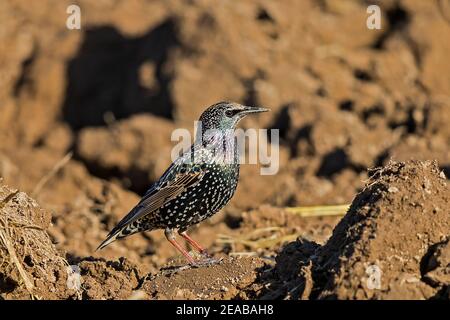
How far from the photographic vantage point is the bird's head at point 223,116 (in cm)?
724

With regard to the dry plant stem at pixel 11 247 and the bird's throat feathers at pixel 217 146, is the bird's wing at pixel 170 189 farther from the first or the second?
the dry plant stem at pixel 11 247

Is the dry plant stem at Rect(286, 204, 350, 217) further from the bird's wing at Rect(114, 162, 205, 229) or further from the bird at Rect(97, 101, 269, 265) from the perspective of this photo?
the bird's wing at Rect(114, 162, 205, 229)

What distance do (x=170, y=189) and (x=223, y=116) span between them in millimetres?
705

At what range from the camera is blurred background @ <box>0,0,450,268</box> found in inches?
395

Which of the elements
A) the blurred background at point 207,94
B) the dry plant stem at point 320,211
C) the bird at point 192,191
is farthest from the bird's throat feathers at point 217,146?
the dry plant stem at point 320,211

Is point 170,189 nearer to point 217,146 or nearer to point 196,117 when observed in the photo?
point 217,146

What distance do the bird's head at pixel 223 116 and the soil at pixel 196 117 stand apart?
3.32 ft

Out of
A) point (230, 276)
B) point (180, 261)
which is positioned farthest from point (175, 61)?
point (230, 276)

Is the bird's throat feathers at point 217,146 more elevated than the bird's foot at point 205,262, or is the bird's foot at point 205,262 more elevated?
the bird's throat feathers at point 217,146

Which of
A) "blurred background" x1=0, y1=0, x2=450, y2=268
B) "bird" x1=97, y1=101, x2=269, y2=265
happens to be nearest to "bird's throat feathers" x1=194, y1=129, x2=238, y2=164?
"bird" x1=97, y1=101, x2=269, y2=265

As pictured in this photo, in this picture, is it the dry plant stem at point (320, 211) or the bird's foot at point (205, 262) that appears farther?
the dry plant stem at point (320, 211)

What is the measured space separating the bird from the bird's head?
0.05 metres

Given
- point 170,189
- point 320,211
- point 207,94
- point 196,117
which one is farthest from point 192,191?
point 207,94
